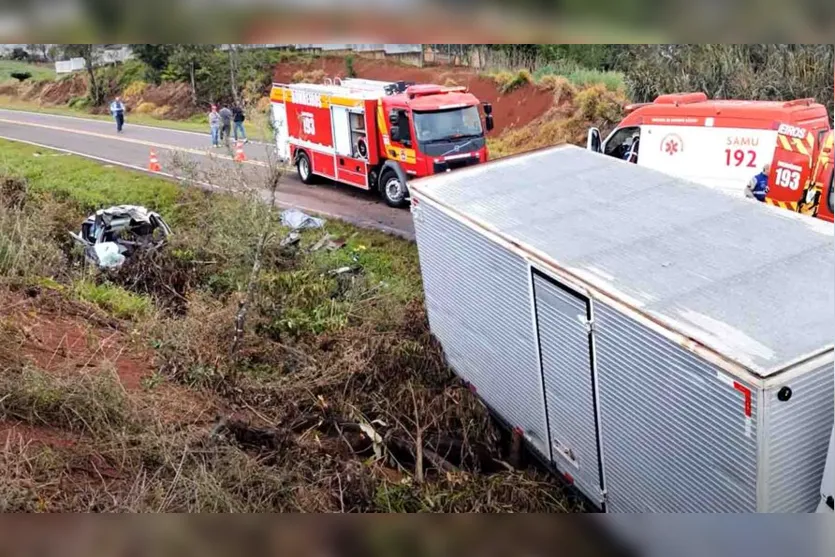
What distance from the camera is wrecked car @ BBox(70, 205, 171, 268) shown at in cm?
657

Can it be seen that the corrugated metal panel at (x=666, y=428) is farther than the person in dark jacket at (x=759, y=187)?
No

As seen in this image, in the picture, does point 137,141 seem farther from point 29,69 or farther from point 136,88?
point 29,69

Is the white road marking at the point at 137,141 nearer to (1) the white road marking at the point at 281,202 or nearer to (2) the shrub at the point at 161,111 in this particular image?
(1) the white road marking at the point at 281,202

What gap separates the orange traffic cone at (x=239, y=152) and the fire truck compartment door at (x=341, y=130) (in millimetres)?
3122

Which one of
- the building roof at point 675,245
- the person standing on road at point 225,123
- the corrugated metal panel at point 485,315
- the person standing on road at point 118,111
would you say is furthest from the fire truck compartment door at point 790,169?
the person standing on road at point 118,111

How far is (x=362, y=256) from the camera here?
7.19 metres

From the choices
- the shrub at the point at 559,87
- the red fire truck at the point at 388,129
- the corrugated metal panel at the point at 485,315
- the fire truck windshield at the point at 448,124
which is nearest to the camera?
the corrugated metal panel at the point at 485,315

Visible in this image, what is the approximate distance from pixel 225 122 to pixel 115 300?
1924mm

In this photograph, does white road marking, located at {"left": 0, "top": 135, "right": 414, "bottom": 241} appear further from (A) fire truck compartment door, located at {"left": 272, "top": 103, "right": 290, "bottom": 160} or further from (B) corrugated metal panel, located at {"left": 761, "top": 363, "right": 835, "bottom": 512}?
(B) corrugated metal panel, located at {"left": 761, "top": 363, "right": 835, "bottom": 512}

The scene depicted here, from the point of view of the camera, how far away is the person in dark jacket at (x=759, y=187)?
6883mm

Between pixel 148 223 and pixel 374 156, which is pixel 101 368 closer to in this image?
pixel 148 223

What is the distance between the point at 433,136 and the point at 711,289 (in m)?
6.31
